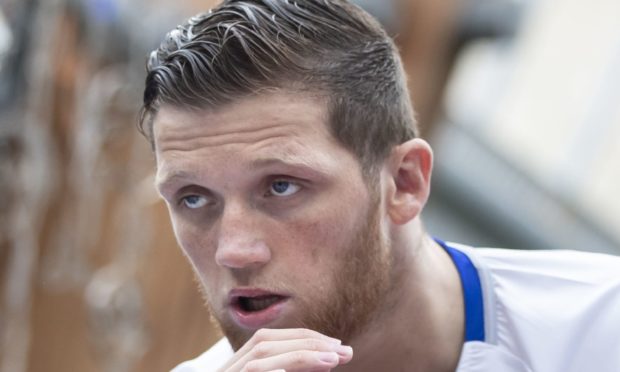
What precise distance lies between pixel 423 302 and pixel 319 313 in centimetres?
25

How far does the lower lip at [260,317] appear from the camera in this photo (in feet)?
5.78

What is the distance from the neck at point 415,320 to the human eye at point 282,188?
21 cm

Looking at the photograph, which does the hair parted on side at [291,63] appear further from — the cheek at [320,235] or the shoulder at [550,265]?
the shoulder at [550,265]

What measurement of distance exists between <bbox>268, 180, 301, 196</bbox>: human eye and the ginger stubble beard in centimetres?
11

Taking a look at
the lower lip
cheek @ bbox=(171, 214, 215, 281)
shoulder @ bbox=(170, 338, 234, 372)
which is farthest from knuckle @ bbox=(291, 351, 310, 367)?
shoulder @ bbox=(170, 338, 234, 372)

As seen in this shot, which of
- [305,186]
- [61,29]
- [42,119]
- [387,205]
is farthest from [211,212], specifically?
[61,29]

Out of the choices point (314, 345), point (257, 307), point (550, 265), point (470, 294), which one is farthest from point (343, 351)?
point (550, 265)

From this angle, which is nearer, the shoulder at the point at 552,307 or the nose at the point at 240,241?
the nose at the point at 240,241

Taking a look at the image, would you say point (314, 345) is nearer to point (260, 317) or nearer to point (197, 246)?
point (260, 317)

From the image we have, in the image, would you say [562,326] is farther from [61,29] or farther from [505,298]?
[61,29]

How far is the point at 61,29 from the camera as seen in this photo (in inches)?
136

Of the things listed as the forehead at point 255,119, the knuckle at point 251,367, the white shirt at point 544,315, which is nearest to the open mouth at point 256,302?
the knuckle at point 251,367

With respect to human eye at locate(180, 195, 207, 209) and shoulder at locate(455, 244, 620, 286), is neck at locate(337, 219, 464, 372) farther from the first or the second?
human eye at locate(180, 195, 207, 209)

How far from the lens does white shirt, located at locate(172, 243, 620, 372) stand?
1959 mm
